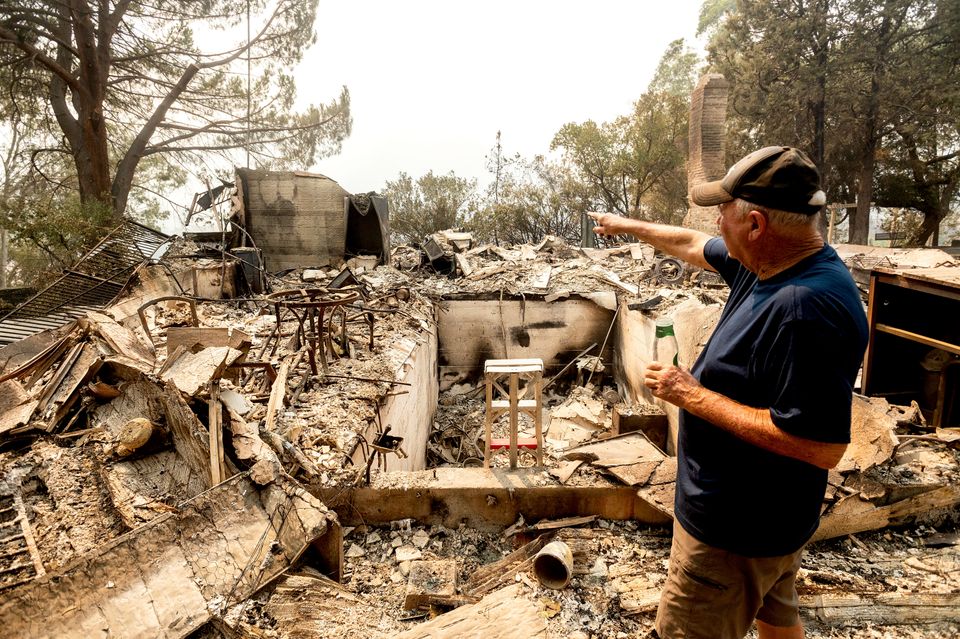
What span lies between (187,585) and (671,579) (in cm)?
211

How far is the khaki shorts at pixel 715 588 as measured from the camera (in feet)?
4.86

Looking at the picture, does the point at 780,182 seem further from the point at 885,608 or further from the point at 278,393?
the point at 278,393

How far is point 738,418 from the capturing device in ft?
4.45

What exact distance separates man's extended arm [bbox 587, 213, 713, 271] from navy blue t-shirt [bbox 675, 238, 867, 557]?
18.3 inches

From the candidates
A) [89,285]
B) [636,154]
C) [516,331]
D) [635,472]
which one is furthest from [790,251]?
[636,154]

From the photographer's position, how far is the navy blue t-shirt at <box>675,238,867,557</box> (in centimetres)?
123

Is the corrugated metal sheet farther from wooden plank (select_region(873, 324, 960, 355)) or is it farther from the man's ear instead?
wooden plank (select_region(873, 324, 960, 355))

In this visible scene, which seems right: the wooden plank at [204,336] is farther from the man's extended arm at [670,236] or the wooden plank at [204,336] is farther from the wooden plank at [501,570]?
the man's extended arm at [670,236]

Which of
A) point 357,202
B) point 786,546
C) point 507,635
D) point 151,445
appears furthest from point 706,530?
point 357,202

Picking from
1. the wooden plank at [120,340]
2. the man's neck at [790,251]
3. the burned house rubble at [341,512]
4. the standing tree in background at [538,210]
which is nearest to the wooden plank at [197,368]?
the burned house rubble at [341,512]

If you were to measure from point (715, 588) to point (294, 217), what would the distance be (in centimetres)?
1180

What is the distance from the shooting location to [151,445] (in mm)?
3182

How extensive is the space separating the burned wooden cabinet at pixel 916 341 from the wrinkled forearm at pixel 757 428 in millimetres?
4469

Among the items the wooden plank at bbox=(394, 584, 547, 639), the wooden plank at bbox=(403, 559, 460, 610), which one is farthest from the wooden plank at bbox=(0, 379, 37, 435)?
the wooden plank at bbox=(394, 584, 547, 639)
